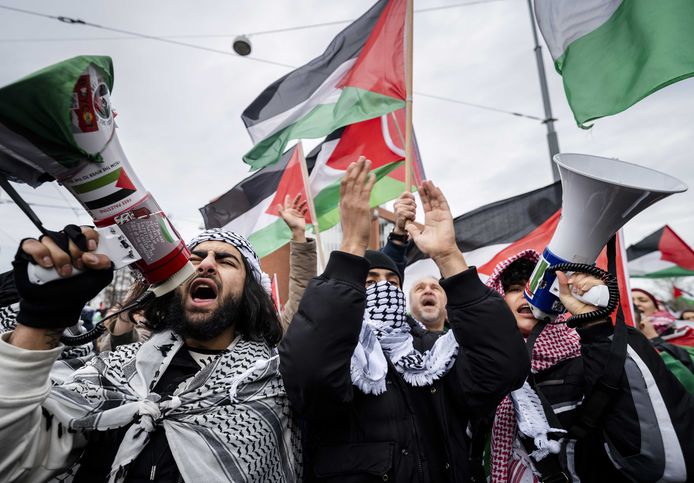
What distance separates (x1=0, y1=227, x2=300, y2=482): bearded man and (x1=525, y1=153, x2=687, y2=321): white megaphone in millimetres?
1264

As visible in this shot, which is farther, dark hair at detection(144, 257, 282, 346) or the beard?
dark hair at detection(144, 257, 282, 346)

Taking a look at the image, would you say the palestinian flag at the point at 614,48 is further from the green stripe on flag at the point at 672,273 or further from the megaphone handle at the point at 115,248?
the green stripe on flag at the point at 672,273

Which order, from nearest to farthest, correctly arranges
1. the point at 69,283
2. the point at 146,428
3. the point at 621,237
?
1. the point at 69,283
2. the point at 146,428
3. the point at 621,237

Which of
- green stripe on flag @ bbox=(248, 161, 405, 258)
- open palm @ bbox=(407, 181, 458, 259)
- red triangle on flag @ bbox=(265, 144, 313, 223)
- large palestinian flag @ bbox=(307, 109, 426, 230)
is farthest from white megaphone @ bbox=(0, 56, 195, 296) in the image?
red triangle on flag @ bbox=(265, 144, 313, 223)

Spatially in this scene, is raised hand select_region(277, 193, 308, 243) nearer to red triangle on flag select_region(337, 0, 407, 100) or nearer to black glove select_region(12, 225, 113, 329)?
red triangle on flag select_region(337, 0, 407, 100)

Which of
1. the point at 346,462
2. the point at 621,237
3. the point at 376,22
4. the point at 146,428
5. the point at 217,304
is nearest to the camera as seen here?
the point at 146,428

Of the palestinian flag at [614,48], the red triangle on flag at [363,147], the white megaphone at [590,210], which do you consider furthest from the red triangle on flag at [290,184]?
the white megaphone at [590,210]

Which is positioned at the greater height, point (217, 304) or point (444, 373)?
point (217, 304)

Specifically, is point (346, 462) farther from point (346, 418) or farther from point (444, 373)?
point (444, 373)

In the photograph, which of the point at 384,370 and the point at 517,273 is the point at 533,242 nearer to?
the point at 517,273

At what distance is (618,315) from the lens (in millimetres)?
1718

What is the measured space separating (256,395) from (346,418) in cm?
35

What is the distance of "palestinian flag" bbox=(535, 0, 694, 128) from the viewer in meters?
1.77

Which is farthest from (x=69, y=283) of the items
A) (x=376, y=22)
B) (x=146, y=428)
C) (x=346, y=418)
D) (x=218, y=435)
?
(x=376, y=22)
